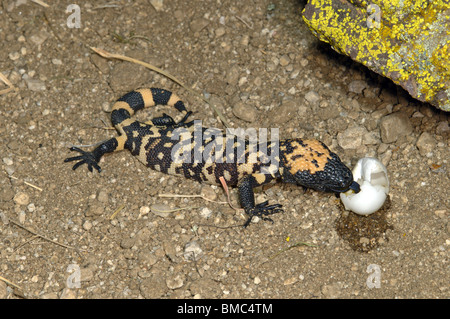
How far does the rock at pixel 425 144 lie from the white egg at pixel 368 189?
368 millimetres

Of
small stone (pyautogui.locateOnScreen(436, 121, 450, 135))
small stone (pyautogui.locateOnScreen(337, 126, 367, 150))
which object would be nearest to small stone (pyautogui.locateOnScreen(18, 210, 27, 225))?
small stone (pyautogui.locateOnScreen(337, 126, 367, 150))

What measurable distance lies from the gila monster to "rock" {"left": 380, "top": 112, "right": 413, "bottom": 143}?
1.34 ft

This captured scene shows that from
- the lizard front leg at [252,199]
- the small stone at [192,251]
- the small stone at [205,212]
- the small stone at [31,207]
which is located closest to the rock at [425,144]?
the lizard front leg at [252,199]

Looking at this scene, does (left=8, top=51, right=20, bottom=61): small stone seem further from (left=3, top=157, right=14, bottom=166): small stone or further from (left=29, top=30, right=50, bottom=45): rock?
(left=3, top=157, right=14, bottom=166): small stone

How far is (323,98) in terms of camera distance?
3.32 meters

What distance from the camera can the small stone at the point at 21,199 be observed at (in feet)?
9.92

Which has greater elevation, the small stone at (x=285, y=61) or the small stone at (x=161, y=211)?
the small stone at (x=285, y=61)

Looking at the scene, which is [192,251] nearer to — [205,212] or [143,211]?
[205,212]

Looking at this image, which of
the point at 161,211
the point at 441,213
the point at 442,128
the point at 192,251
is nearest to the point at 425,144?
the point at 442,128

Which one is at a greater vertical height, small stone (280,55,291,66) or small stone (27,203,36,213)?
small stone (280,55,291,66)

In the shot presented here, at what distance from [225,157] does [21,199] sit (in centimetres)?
127

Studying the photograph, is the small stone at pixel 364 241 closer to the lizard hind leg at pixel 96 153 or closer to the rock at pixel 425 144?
the rock at pixel 425 144

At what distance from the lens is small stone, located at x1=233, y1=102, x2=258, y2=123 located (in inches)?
130

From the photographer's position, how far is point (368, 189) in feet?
9.11
